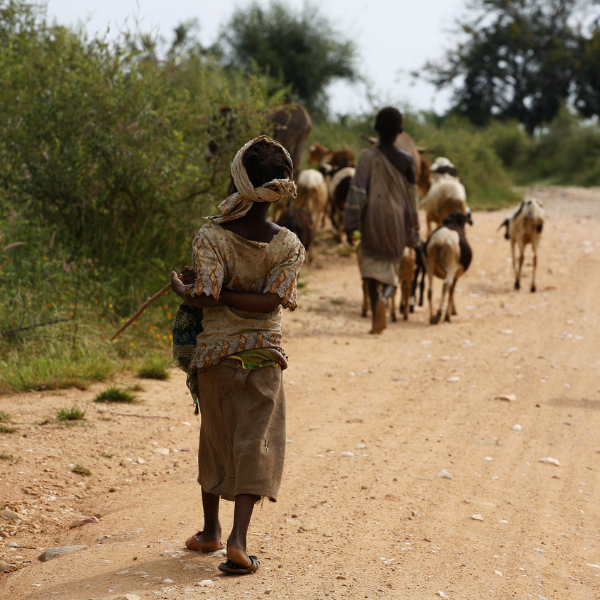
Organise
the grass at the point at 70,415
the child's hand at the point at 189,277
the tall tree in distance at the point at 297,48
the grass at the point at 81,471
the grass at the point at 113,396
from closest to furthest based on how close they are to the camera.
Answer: the child's hand at the point at 189,277 < the grass at the point at 81,471 < the grass at the point at 70,415 < the grass at the point at 113,396 < the tall tree in distance at the point at 297,48

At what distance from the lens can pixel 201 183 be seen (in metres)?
8.38

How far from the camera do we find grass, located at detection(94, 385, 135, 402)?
5.45 m

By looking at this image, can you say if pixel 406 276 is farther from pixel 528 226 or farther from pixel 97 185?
pixel 97 185

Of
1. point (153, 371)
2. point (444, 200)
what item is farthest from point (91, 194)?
point (444, 200)

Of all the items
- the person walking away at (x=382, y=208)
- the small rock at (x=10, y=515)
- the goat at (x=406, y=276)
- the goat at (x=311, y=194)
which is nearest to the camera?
the small rock at (x=10, y=515)

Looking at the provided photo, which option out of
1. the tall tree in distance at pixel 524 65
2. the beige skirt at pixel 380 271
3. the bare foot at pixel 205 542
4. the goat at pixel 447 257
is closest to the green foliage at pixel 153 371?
the beige skirt at pixel 380 271

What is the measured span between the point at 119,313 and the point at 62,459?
2990 millimetres

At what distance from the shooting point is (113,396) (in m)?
5.48

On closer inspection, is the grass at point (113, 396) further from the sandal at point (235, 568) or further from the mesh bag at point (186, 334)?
the sandal at point (235, 568)

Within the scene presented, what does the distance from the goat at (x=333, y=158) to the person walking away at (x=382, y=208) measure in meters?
5.61

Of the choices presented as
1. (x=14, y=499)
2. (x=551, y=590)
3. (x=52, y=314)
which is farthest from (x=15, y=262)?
(x=551, y=590)

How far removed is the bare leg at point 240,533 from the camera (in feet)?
9.46

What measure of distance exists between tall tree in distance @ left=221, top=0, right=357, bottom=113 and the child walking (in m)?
20.7

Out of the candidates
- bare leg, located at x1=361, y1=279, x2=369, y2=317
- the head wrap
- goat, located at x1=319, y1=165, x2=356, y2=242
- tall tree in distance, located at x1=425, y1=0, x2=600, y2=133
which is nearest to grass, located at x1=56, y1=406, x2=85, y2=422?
the head wrap
